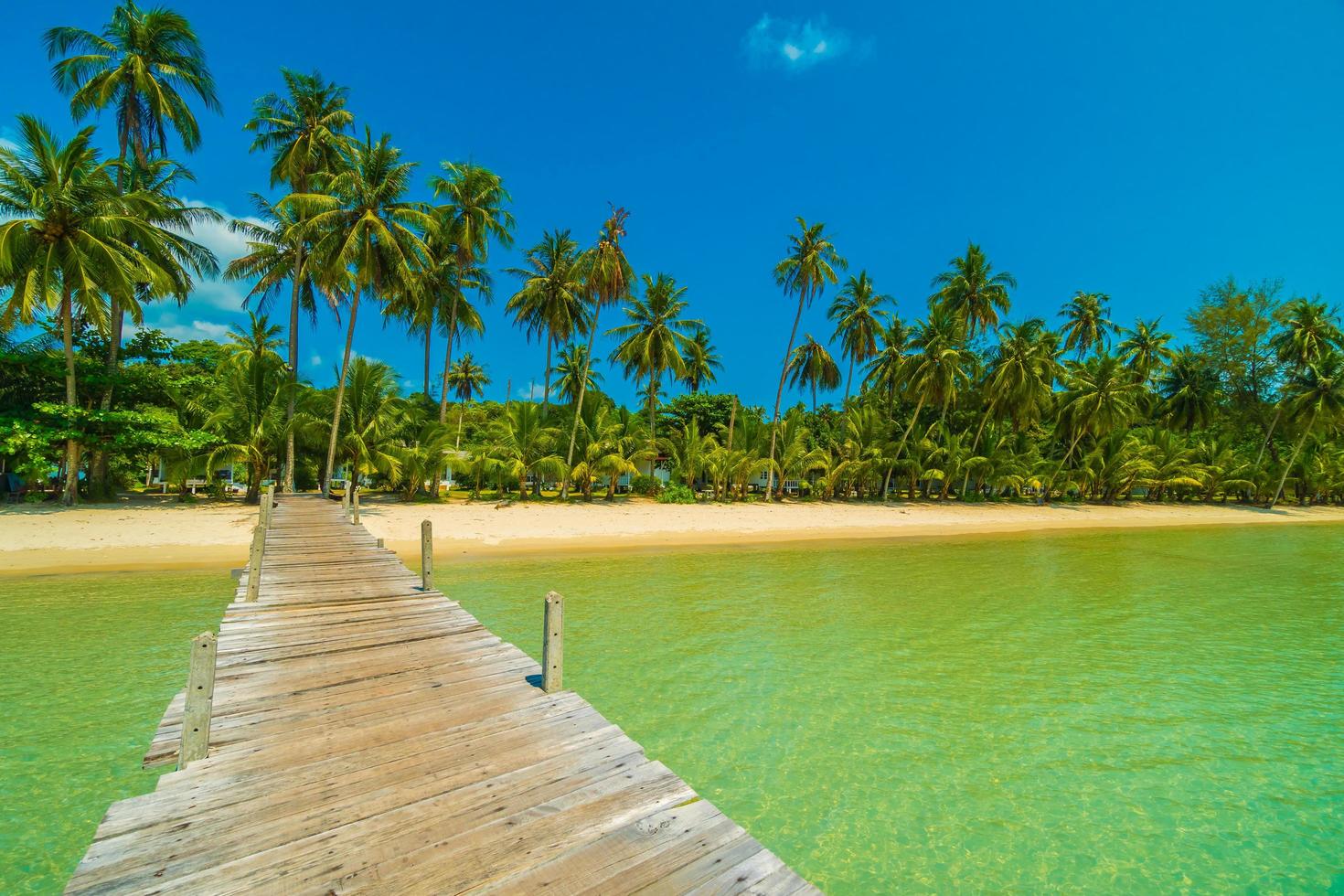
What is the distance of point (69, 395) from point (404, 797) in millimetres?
22123

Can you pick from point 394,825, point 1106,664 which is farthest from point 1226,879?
point 394,825

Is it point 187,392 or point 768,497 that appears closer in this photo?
point 187,392

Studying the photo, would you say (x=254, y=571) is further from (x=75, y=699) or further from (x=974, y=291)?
(x=974, y=291)

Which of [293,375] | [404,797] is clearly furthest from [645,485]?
[404,797]

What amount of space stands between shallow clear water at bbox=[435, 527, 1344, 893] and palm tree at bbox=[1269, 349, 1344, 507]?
3739 centimetres

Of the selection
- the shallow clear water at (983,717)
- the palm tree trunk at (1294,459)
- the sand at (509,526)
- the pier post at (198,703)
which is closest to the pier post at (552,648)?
the shallow clear water at (983,717)

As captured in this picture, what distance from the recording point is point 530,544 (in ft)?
58.2

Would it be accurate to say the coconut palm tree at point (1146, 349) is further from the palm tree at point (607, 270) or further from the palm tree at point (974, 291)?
the palm tree at point (607, 270)

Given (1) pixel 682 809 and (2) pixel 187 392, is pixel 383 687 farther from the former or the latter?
(2) pixel 187 392

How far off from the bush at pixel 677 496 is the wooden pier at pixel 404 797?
2321cm

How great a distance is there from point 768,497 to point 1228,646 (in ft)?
71.4

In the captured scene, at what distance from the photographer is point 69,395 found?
16859mm

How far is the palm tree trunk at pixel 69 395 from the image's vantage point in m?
16.9

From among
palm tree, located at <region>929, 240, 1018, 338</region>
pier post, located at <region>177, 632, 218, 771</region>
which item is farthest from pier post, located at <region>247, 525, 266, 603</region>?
palm tree, located at <region>929, 240, 1018, 338</region>
